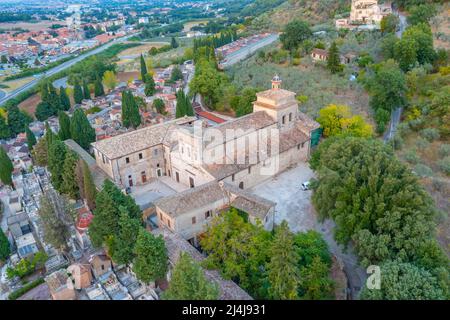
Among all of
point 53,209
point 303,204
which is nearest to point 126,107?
point 53,209

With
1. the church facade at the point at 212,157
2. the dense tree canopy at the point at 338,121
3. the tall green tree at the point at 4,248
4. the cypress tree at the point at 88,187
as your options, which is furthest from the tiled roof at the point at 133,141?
the dense tree canopy at the point at 338,121

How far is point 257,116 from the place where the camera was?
38375 millimetres

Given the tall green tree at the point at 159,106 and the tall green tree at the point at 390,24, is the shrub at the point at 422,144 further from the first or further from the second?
the tall green tree at the point at 159,106

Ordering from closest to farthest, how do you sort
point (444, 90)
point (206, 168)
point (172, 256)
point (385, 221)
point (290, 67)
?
1. point (385, 221)
2. point (172, 256)
3. point (206, 168)
4. point (444, 90)
5. point (290, 67)

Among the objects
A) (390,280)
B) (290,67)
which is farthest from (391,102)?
(390,280)

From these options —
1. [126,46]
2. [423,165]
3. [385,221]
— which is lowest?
[126,46]

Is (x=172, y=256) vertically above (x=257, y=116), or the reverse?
(x=257, y=116)

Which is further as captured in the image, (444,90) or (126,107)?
(126,107)

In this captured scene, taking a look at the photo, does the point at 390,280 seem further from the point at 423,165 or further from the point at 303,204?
the point at 423,165

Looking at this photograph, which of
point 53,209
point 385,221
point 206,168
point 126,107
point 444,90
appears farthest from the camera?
point 126,107

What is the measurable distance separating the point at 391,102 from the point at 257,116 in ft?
58.2

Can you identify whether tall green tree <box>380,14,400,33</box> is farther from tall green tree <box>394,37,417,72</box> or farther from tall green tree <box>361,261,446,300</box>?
tall green tree <box>361,261,446,300</box>

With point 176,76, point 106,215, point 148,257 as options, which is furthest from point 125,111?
point 148,257

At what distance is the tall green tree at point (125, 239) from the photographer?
Result: 2455 cm
